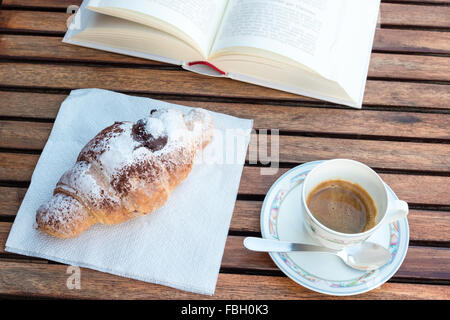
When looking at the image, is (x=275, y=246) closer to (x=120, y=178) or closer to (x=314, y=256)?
(x=314, y=256)

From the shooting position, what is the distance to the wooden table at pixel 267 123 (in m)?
0.83

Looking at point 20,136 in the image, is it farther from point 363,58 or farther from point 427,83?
point 427,83

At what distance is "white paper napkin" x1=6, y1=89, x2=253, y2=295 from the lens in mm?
829

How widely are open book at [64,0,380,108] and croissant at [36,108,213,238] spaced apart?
25 centimetres

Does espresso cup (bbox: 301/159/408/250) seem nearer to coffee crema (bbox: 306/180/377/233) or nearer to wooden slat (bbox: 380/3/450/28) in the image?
coffee crema (bbox: 306/180/377/233)

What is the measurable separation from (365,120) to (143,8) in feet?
1.80

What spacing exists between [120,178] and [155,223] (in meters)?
0.12

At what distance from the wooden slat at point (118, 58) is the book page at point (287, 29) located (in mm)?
152

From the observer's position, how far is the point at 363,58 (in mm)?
1070

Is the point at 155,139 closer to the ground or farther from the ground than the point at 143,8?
closer to the ground

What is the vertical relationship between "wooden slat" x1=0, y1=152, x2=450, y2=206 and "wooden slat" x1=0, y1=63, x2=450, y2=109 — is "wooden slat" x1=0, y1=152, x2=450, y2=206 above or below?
below

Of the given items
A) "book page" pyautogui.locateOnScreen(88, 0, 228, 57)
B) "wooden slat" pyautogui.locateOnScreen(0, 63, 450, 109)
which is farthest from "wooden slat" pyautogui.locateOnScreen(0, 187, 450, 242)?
"book page" pyautogui.locateOnScreen(88, 0, 228, 57)

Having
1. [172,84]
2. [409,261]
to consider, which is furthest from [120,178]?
[409,261]

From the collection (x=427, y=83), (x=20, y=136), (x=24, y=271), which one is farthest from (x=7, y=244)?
(x=427, y=83)
